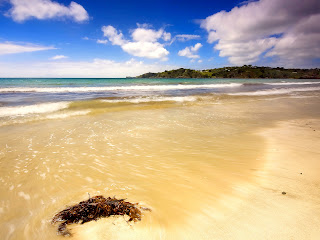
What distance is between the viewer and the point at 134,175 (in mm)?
3721

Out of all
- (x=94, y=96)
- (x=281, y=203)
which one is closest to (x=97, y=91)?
(x=94, y=96)

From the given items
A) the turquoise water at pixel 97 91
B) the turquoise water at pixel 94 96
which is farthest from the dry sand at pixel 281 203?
the turquoise water at pixel 97 91

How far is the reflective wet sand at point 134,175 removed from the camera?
236 cm

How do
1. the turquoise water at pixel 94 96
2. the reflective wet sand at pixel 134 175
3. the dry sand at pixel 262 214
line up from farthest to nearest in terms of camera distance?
the turquoise water at pixel 94 96 < the reflective wet sand at pixel 134 175 < the dry sand at pixel 262 214

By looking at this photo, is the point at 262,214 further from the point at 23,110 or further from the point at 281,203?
the point at 23,110

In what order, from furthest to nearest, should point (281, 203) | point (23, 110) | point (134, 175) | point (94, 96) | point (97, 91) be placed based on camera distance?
point (97, 91)
point (94, 96)
point (23, 110)
point (134, 175)
point (281, 203)

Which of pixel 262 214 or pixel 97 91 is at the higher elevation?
pixel 97 91

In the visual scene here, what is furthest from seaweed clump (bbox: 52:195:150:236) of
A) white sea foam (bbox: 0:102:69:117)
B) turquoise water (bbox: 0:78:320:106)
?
turquoise water (bbox: 0:78:320:106)

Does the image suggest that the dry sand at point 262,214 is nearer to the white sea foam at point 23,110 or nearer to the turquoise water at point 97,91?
the white sea foam at point 23,110

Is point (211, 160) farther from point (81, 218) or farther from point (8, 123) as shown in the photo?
point (8, 123)

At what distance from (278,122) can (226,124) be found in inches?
104

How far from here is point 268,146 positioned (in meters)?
5.23

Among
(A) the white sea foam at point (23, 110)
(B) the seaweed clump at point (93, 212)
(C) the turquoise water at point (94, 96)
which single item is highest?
(C) the turquoise water at point (94, 96)

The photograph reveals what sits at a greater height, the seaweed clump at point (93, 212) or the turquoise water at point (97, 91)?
the turquoise water at point (97, 91)
